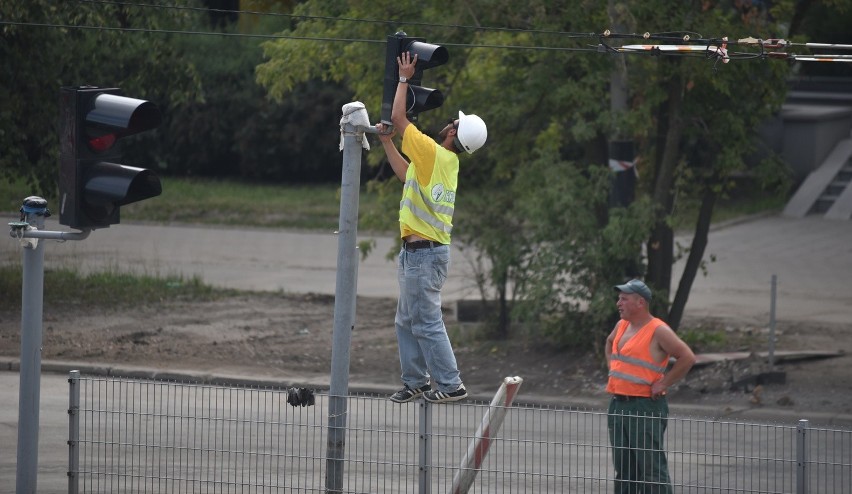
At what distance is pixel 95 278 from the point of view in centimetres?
2128

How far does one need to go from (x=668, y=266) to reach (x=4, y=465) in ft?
28.0

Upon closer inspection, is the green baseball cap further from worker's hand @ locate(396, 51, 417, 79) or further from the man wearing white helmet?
worker's hand @ locate(396, 51, 417, 79)

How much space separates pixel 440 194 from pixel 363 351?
32.5 feet

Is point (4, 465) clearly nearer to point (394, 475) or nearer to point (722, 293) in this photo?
point (394, 475)

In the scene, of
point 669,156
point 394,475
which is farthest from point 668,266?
point 394,475

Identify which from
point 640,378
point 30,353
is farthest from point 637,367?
point 30,353

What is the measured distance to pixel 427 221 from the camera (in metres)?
7.89

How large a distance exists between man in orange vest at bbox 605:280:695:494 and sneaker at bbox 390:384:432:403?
1.34m

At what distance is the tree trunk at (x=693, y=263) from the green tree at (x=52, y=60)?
7.43 metres

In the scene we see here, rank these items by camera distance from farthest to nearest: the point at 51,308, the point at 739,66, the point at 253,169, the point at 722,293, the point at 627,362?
the point at 253,169, the point at 722,293, the point at 51,308, the point at 739,66, the point at 627,362

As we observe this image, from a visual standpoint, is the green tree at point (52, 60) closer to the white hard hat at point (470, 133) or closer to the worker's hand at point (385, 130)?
the worker's hand at point (385, 130)

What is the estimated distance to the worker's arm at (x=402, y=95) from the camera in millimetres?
7652

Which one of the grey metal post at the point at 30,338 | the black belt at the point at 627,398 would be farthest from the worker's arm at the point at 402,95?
the black belt at the point at 627,398

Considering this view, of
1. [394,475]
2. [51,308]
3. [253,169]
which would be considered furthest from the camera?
[253,169]
